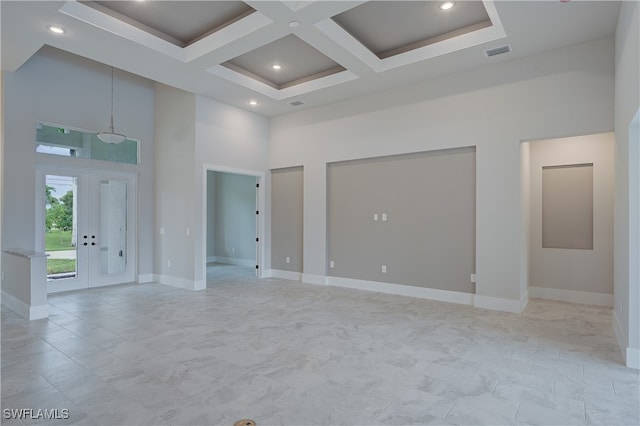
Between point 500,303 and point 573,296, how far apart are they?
1525 mm

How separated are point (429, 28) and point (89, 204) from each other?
6536mm

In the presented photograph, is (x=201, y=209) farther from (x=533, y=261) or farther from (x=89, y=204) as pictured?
(x=533, y=261)

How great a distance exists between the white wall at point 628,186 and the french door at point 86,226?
776 cm

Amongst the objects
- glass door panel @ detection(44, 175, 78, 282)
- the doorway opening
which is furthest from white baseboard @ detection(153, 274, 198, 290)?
the doorway opening

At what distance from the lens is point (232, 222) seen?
10.3 m

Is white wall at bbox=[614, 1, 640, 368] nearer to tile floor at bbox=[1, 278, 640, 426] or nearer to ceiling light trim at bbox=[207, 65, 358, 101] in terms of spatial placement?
tile floor at bbox=[1, 278, 640, 426]

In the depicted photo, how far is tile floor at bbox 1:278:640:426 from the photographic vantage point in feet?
8.16

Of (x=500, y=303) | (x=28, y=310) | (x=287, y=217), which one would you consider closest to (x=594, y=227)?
(x=500, y=303)

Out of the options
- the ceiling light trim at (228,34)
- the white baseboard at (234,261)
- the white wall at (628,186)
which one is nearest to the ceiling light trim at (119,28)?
the ceiling light trim at (228,34)

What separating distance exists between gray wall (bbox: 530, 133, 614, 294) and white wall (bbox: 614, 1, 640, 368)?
202 centimetres

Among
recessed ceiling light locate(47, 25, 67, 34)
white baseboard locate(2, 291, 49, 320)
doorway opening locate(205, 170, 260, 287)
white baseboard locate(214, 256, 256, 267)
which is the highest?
recessed ceiling light locate(47, 25, 67, 34)

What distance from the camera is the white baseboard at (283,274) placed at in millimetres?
7586

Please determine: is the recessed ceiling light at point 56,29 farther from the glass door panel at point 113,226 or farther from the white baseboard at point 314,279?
the white baseboard at point 314,279

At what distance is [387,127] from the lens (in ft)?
20.6
